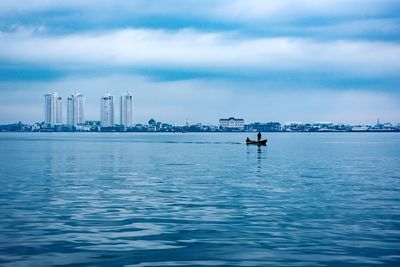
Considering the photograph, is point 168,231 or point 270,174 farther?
point 270,174

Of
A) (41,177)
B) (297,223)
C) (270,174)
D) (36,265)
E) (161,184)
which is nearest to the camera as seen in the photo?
(36,265)

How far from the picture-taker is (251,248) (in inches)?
795

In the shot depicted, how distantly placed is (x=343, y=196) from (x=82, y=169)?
32.2m

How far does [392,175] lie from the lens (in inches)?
2036

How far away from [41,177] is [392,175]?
107 feet

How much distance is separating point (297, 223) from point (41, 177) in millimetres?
29923

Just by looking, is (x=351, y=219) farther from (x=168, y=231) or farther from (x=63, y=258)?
(x=63, y=258)

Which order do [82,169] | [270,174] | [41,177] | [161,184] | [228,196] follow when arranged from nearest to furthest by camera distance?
1. [228,196]
2. [161,184]
3. [41,177]
4. [270,174]
5. [82,169]

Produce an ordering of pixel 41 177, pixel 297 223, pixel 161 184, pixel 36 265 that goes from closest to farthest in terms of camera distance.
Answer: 1. pixel 36 265
2. pixel 297 223
3. pixel 161 184
4. pixel 41 177

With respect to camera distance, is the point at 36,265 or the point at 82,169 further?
the point at 82,169

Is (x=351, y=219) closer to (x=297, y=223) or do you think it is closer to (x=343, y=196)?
(x=297, y=223)

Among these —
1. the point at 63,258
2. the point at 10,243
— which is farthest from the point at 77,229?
the point at 63,258

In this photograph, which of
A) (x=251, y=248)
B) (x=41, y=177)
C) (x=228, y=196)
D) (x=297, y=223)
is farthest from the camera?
(x=41, y=177)

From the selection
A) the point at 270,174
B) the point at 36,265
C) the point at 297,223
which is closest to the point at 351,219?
the point at 297,223
